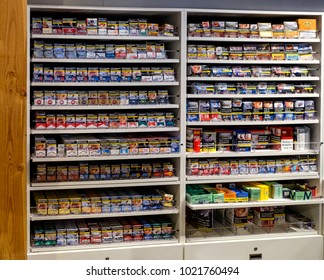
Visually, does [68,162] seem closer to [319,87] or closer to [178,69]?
[178,69]

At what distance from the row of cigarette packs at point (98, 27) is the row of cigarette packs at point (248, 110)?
2.43ft

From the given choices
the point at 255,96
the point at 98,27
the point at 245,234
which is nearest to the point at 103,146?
the point at 98,27

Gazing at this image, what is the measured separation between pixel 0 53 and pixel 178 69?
254 cm

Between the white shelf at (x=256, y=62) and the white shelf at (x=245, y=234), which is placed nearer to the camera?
the white shelf at (x=256, y=62)

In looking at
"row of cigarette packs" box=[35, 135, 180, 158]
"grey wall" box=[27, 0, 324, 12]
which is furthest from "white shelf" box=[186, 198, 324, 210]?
"grey wall" box=[27, 0, 324, 12]

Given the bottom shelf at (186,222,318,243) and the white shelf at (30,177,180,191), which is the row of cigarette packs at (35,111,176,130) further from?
the bottom shelf at (186,222,318,243)

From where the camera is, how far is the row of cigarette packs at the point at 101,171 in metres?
5.04

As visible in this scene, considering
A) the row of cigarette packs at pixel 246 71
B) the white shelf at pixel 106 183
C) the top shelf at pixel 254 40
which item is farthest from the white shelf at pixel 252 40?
the white shelf at pixel 106 183

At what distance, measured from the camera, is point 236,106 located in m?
5.43

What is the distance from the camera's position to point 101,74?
5070 mm

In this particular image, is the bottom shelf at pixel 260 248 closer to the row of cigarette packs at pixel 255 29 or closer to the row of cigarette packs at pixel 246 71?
the row of cigarette packs at pixel 246 71

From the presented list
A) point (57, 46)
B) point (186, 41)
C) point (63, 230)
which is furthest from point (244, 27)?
point (63, 230)

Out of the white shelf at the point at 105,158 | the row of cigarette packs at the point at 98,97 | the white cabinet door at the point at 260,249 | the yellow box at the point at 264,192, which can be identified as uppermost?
the row of cigarette packs at the point at 98,97

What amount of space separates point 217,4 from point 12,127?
3361mm
